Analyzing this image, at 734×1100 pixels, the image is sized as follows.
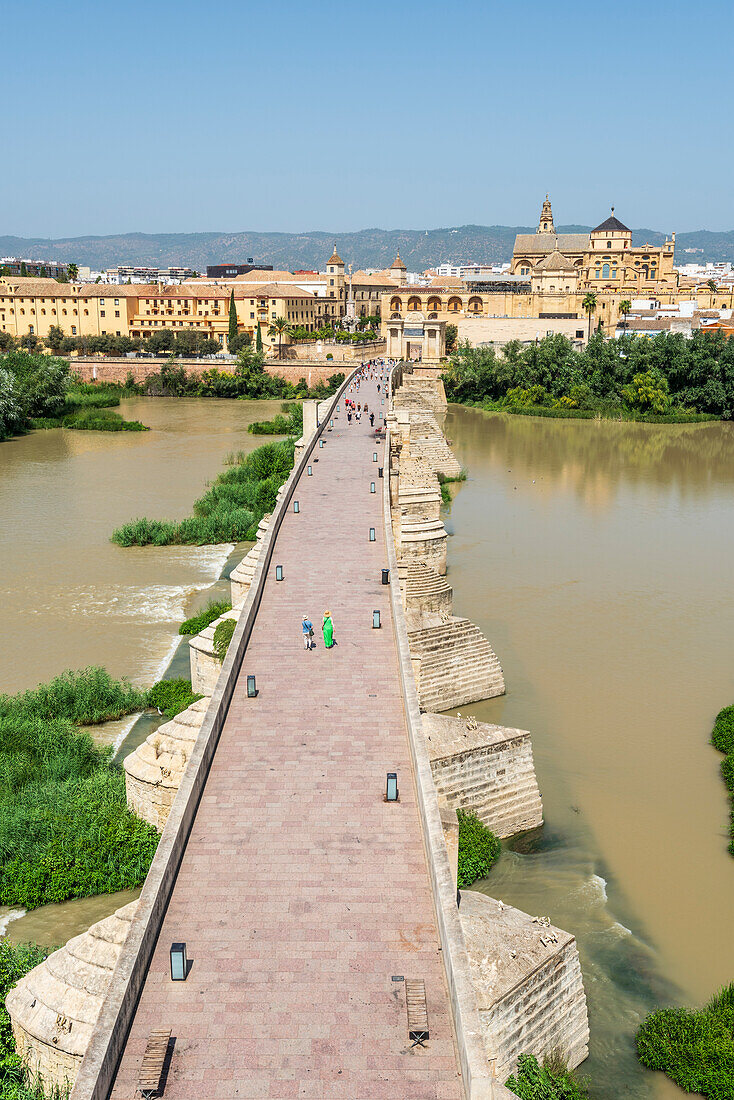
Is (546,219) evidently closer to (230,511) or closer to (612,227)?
(612,227)

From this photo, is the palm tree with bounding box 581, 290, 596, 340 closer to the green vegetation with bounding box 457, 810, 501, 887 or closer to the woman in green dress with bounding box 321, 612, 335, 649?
the woman in green dress with bounding box 321, 612, 335, 649

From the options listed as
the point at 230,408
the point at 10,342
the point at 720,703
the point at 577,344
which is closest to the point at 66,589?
the point at 720,703

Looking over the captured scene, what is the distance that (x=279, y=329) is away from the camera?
7688cm

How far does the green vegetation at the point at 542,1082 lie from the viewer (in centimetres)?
741

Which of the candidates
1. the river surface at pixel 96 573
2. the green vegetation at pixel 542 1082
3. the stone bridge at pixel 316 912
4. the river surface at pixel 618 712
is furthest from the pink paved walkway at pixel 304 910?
the river surface at pixel 618 712

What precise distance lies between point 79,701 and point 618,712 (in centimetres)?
883

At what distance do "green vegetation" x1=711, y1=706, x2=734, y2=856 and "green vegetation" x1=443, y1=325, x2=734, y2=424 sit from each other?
38173mm

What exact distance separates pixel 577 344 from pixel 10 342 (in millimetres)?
44767

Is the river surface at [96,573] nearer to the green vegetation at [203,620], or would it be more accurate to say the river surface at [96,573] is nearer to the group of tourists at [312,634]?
the green vegetation at [203,620]

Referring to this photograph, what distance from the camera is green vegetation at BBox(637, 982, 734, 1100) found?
8.28 metres

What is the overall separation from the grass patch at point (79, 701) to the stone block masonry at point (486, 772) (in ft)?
19.2

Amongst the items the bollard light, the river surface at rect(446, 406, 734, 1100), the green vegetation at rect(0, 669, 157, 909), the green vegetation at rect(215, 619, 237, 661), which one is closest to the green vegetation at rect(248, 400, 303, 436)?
the river surface at rect(446, 406, 734, 1100)

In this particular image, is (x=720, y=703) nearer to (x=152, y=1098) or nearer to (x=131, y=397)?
(x=152, y=1098)

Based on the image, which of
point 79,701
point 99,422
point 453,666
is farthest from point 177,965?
point 99,422
